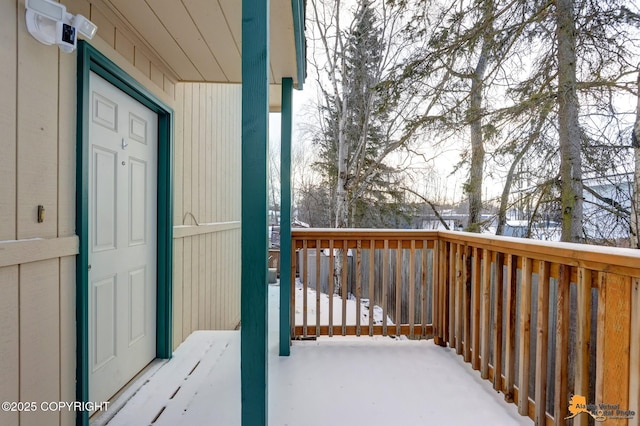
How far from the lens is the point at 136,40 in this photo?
198 centimetres

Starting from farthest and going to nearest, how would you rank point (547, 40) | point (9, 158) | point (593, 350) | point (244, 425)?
point (547, 40) < point (593, 350) < point (9, 158) < point (244, 425)

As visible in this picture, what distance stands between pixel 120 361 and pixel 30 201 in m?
1.22

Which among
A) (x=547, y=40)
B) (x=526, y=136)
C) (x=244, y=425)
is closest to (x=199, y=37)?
(x=244, y=425)

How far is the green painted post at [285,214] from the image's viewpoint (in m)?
2.42

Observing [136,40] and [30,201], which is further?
[136,40]

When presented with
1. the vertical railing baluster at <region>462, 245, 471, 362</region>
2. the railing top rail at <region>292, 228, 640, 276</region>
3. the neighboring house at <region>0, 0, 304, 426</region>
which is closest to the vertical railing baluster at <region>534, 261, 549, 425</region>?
the railing top rail at <region>292, 228, 640, 276</region>

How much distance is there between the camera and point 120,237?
1.98 meters

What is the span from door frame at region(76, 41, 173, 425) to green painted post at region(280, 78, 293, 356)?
0.90m

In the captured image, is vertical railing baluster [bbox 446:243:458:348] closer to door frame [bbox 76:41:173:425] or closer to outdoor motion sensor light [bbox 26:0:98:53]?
door frame [bbox 76:41:173:425]

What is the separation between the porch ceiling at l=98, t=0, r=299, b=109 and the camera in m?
1.62

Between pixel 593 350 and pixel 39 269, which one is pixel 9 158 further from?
pixel 593 350

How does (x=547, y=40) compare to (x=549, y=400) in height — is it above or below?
above

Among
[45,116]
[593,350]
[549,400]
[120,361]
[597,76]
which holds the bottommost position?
[549,400]

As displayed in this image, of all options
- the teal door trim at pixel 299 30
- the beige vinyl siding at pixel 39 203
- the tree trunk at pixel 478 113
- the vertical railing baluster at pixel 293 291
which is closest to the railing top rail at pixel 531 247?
the vertical railing baluster at pixel 293 291
